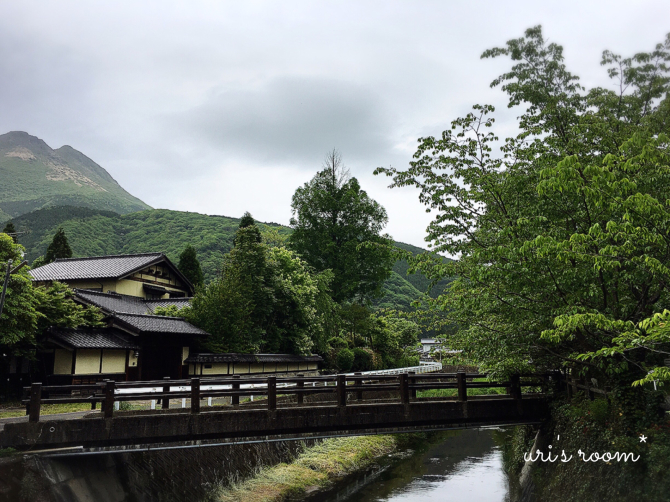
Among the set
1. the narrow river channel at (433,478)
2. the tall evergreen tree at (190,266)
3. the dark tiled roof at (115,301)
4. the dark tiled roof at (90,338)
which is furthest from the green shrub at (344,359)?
the tall evergreen tree at (190,266)

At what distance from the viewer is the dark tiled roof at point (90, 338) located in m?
19.2

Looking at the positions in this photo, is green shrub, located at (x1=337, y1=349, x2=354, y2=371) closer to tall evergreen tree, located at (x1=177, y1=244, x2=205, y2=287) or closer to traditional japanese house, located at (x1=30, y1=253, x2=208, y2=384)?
traditional japanese house, located at (x1=30, y1=253, x2=208, y2=384)

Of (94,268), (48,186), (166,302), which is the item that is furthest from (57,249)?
(48,186)

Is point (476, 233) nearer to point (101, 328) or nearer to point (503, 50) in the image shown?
point (503, 50)

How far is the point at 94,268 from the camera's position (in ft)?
107

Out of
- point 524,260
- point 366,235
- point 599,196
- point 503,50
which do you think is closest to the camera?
point 599,196

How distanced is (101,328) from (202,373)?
5097 millimetres

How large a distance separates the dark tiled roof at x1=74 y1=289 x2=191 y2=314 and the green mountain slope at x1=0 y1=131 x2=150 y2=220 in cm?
10853

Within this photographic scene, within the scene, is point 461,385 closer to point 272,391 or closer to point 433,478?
point 272,391

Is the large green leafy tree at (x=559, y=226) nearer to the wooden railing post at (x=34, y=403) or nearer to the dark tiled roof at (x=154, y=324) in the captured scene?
the wooden railing post at (x=34, y=403)

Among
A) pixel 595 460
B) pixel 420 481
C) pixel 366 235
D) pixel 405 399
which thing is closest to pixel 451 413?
pixel 405 399

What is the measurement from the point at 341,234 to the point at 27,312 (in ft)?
76.3

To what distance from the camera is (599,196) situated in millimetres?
6895

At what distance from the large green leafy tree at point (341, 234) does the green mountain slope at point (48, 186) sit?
108 meters
